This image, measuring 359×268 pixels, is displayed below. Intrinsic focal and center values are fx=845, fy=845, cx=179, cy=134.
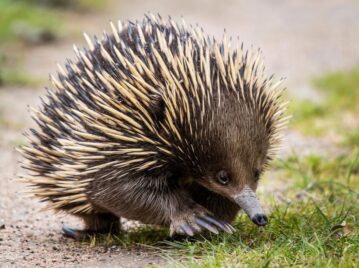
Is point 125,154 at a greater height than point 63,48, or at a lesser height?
greater

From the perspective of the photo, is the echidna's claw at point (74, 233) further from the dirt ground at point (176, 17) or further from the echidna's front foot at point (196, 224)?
the echidna's front foot at point (196, 224)

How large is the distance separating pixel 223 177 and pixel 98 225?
3.89ft

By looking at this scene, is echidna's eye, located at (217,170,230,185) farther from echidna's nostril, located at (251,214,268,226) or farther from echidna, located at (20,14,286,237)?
echidna's nostril, located at (251,214,268,226)

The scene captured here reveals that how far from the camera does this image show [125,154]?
4.61 meters

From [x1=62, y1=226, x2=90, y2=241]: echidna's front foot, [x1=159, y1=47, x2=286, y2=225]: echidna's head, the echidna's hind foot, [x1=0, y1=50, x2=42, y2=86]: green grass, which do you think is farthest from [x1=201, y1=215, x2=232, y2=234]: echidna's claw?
[x1=0, y1=50, x2=42, y2=86]: green grass

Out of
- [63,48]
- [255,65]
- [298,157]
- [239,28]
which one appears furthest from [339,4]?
[255,65]

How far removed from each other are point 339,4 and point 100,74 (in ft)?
45.2

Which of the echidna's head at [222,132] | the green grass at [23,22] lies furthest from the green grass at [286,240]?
the green grass at [23,22]

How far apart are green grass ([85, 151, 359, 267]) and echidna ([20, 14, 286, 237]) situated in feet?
0.51

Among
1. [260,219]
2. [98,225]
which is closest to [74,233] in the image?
[98,225]

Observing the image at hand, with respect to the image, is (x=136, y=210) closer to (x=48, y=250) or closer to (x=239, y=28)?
(x=48, y=250)

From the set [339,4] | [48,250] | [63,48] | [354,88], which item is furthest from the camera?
[339,4]

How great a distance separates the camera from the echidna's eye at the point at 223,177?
4.48 meters

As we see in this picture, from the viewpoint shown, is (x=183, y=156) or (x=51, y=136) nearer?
(x=183, y=156)
